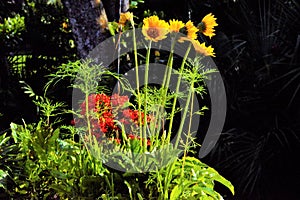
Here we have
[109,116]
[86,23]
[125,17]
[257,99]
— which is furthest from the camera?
[257,99]

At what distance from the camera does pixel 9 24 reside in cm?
448

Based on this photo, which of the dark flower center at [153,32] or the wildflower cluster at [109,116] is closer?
the dark flower center at [153,32]

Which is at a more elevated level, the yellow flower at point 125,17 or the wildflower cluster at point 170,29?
the yellow flower at point 125,17

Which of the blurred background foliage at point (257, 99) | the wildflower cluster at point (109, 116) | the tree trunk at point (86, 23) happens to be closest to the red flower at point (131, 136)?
the wildflower cluster at point (109, 116)

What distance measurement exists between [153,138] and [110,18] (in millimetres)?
2130

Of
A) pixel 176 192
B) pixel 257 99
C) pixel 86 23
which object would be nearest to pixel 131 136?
pixel 176 192

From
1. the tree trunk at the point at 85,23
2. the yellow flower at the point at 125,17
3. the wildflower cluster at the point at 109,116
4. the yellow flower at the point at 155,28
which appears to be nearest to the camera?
the yellow flower at the point at 155,28

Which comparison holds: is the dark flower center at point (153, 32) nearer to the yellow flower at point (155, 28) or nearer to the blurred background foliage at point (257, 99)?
the yellow flower at point (155, 28)

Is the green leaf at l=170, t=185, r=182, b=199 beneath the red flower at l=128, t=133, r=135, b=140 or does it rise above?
beneath

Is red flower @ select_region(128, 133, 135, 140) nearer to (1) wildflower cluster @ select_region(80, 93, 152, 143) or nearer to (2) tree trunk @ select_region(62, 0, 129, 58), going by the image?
(1) wildflower cluster @ select_region(80, 93, 152, 143)

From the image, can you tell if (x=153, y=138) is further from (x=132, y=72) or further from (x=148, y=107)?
(x=132, y=72)

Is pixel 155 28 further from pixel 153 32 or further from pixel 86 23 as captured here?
pixel 86 23

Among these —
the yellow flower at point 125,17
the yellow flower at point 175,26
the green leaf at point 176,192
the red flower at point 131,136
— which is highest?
the yellow flower at point 125,17

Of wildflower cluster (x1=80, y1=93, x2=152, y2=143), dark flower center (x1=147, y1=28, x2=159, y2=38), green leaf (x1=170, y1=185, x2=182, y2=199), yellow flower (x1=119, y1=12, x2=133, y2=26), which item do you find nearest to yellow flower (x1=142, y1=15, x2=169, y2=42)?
dark flower center (x1=147, y1=28, x2=159, y2=38)
